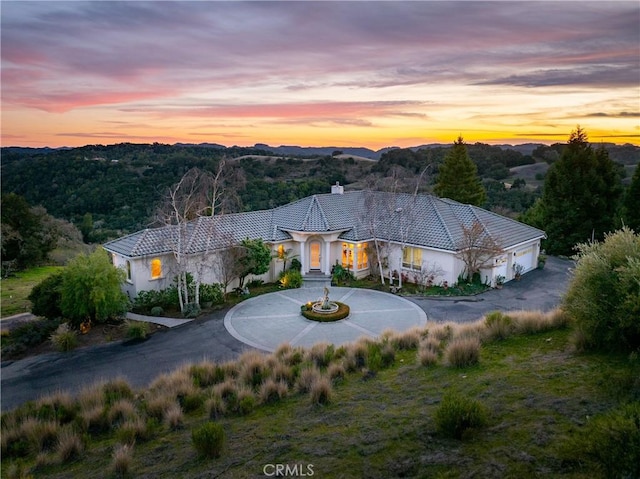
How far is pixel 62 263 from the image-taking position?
33812 millimetres

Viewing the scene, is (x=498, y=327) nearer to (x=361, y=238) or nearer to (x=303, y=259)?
(x=361, y=238)

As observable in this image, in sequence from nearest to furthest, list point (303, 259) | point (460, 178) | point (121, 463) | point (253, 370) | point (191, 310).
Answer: point (121, 463)
point (253, 370)
point (191, 310)
point (303, 259)
point (460, 178)

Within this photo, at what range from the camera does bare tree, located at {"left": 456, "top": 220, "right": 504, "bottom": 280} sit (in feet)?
76.0

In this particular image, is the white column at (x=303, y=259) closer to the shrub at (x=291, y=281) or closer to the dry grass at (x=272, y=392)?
the shrub at (x=291, y=281)

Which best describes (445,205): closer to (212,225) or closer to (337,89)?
(337,89)

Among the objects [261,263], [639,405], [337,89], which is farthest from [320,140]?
[639,405]

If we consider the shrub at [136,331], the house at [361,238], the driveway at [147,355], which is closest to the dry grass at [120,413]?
the driveway at [147,355]

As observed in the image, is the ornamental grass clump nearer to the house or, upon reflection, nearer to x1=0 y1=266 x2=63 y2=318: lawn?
the house

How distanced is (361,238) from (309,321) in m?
7.81

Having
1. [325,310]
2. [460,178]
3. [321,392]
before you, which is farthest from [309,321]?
[460,178]

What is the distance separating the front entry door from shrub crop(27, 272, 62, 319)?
13.5m

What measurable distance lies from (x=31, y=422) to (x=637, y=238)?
45.6 feet

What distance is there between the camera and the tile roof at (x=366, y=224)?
2275cm

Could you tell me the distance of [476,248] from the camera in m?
23.3
